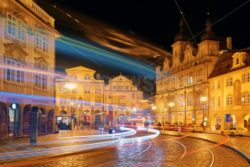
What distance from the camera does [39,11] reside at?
119 ft

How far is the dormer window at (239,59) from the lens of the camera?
176 feet

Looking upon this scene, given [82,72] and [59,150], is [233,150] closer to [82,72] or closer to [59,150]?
[59,150]

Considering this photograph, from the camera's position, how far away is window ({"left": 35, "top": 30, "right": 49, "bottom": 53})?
→ 115 ft

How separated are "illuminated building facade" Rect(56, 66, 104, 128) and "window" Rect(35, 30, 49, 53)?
45469 millimetres

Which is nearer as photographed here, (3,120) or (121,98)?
(3,120)

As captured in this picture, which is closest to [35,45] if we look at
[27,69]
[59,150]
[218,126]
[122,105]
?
[27,69]

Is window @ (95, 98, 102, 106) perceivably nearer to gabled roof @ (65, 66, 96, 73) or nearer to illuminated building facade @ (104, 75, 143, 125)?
illuminated building facade @ (104, 75, 143, 125)

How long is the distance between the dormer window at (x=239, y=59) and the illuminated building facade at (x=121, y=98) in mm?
39173

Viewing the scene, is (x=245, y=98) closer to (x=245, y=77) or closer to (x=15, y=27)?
(x=245, y=77)

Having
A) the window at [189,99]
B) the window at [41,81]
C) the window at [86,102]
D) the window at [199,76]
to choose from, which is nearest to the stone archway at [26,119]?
the window at [41,81]

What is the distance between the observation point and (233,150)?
22266 millimetres

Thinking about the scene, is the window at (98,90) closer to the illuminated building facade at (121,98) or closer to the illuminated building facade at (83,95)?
the illuminated building facade at (83,95)

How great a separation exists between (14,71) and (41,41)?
24.7ft

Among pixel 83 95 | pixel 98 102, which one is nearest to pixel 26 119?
pixel 83 95
